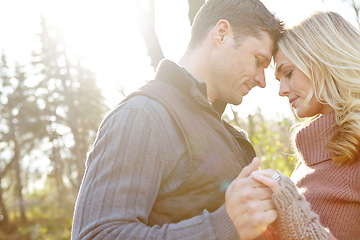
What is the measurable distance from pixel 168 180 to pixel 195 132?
32cm

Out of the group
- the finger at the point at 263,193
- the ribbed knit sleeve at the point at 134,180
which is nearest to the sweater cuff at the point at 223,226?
the ribbed knit sleeve at the point at 134,180

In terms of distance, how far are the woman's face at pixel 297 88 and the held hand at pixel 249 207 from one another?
1624 millimetres

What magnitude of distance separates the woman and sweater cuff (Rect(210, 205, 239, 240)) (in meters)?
0.74

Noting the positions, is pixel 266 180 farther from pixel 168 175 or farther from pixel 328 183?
pixel 328 183

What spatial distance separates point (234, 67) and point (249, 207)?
5.21ft

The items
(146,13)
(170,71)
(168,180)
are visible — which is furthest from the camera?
(146,13)

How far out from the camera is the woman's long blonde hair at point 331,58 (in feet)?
10.1

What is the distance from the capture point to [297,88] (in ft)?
10.8

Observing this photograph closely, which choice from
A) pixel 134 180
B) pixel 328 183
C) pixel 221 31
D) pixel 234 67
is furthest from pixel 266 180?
pixel 221 31

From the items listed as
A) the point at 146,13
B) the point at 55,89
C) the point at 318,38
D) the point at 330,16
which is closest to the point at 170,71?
the point at 318,38

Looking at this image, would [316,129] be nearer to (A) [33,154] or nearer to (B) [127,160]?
(B) [127,160]

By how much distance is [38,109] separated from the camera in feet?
81.3

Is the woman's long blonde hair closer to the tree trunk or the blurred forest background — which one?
the tree trunk

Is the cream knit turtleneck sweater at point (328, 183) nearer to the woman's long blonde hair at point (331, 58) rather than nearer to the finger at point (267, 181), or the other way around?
the woman's long blonde hair at point (331, 58)
